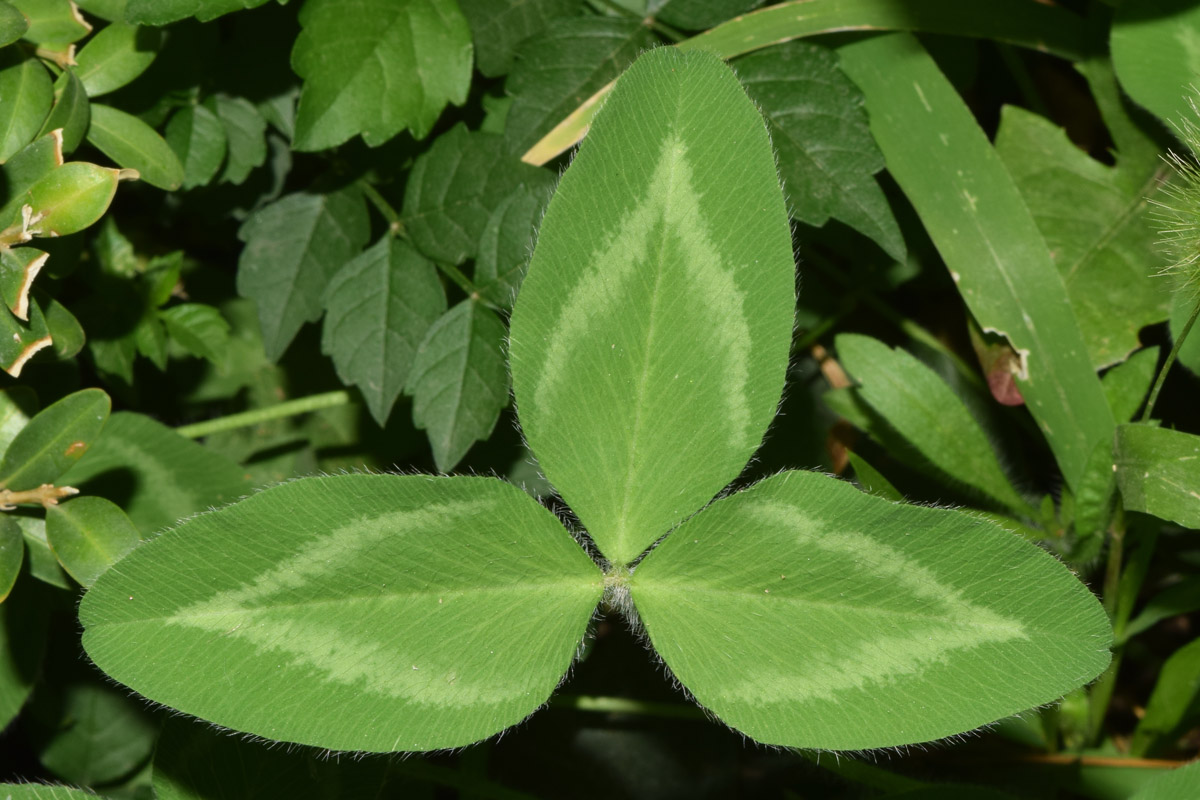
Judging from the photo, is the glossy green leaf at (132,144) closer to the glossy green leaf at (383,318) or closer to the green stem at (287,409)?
the glossy green leaf at (383,318)

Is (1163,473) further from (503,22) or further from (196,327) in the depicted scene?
(196,327)

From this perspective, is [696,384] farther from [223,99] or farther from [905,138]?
[223,99]

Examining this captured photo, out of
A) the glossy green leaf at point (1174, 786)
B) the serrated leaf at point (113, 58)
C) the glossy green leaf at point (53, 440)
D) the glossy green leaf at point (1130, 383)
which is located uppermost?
the serrated leaf at point (113, 58)

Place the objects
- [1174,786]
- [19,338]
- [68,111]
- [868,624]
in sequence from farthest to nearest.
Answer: [68,111] → [19,338] → [1174,786] → [868,624]

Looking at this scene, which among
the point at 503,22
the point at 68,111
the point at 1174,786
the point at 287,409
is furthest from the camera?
the point at 287,409

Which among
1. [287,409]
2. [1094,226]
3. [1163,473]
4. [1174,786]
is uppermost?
[1094,226]

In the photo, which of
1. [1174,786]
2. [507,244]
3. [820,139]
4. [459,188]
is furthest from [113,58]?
[1174,786]

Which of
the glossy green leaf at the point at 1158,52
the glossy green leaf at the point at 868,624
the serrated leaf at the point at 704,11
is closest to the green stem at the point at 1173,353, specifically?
the glossy green leaf at the point at 868,624
